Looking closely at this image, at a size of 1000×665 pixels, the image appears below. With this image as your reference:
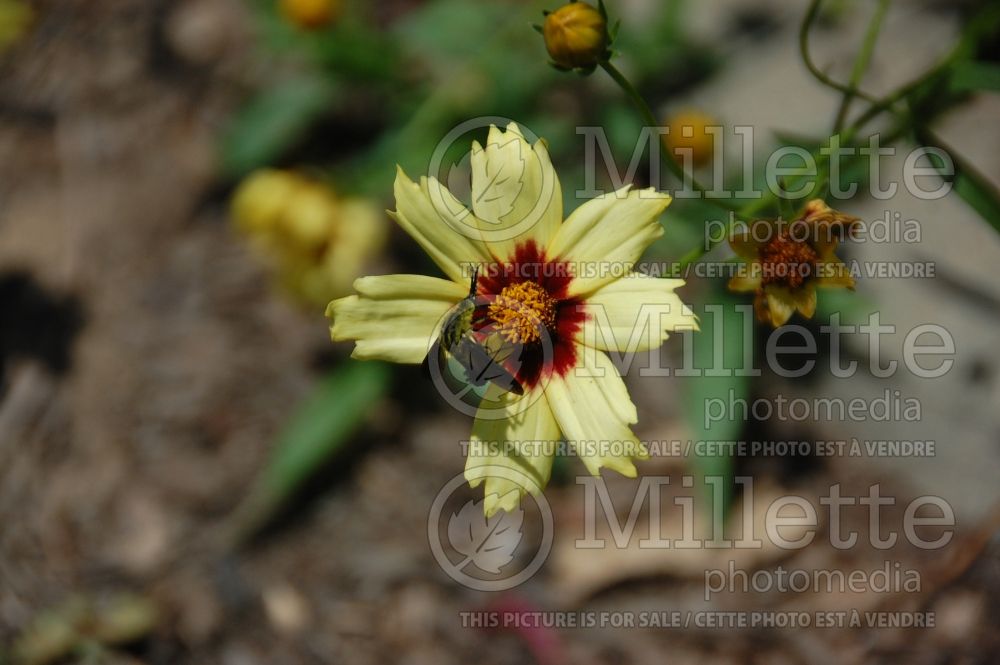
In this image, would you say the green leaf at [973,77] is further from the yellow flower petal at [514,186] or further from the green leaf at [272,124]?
the green leaf at [272,124]

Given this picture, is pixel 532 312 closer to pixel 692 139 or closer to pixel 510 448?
pixel 510 448

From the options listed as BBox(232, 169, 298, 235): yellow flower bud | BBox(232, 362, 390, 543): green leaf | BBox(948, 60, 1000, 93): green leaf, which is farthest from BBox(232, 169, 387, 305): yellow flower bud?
BBox(948, 60, 1000, 93): green leaf

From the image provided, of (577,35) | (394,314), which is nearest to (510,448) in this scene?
(394,314)

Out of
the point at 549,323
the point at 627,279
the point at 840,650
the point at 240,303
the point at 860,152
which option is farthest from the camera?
the point at 240,303

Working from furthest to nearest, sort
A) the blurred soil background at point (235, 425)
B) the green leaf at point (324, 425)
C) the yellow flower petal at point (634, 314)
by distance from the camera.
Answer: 1. the green leaf at point (324, 425)
2. the blurred soil background at point (235, 425)
3. the yellow flower petal at point (634, 314)

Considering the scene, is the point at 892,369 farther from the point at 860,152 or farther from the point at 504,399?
the point at 504,399

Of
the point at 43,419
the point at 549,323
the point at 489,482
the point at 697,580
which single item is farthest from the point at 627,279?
the point at 43,419
